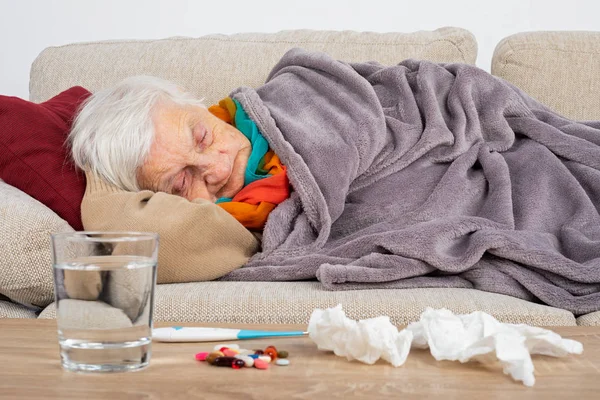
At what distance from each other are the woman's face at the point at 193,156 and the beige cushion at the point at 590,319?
82cm

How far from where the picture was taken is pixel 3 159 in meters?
1.78

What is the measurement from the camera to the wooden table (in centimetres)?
69

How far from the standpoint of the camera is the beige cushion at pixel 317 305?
1381 millimetres

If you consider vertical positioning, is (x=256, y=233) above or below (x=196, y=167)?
below

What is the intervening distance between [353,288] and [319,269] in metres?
0.07

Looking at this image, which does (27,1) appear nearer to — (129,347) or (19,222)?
(19,222)

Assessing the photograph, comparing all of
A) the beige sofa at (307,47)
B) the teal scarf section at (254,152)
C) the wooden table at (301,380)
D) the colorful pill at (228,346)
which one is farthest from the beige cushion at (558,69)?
the colorful pill at (228,346)

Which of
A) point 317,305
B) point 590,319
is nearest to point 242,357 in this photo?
point 317,305

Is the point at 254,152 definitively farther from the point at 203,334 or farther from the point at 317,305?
the point at 203,334

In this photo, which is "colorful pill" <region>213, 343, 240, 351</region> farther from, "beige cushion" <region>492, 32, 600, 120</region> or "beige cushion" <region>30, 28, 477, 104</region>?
"beige cushion" <region>492, 32, 600, 120</region>

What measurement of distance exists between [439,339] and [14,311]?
104 cm

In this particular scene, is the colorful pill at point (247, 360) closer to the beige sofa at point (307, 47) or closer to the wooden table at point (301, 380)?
the wooden table at point (301, 380)

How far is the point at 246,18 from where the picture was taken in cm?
296

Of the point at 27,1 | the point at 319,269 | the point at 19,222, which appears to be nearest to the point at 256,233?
the point at 319,269
